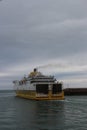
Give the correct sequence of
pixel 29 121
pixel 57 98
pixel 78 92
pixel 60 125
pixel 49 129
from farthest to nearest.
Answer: pixel 78 92
pixel 57 98
pixel 29 121
pixel 60 125
pixel 49 129

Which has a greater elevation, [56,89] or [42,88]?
[42,88]

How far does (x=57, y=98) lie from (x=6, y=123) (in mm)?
40928

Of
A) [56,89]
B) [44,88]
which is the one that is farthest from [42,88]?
[56,89]

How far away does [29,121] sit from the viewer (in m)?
41.4

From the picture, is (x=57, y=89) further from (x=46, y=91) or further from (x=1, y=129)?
(x=1, y=129)

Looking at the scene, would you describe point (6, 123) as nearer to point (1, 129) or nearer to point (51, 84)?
point (1, 129)

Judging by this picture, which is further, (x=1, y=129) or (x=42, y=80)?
(x=42, y=80)

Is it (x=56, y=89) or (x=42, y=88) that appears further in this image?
(x=42, y=88)

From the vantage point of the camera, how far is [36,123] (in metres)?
39.4

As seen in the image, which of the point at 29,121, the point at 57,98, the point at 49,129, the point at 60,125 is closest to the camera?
the point at 49,129

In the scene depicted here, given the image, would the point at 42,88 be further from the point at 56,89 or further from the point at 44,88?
the point at 56,89

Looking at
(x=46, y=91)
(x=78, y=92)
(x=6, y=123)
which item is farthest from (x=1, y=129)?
(x=78, y=92)

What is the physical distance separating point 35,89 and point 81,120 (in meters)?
39.8

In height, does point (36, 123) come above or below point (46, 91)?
below
